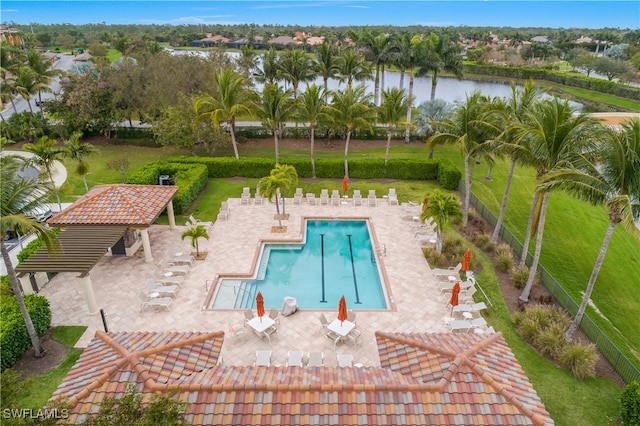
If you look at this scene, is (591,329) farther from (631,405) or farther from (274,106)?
(274,106)

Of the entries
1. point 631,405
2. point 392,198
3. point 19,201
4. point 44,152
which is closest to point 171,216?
point 44,152

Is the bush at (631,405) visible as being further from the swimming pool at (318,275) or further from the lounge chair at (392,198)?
the lounge chair at (392,198)

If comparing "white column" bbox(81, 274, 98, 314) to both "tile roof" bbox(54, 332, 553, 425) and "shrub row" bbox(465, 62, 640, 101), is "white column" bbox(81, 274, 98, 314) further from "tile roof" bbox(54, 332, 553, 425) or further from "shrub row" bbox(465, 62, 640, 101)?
"shrub row" bbox(465, 62, 640, 101)

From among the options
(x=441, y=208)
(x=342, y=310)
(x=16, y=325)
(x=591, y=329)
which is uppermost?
(x=441, y=208)

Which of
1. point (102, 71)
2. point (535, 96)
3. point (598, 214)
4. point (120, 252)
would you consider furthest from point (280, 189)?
point (102, 71)

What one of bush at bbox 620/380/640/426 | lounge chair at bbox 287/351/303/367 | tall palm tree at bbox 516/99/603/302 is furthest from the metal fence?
lounge chair at bbox 287/351/303/367
